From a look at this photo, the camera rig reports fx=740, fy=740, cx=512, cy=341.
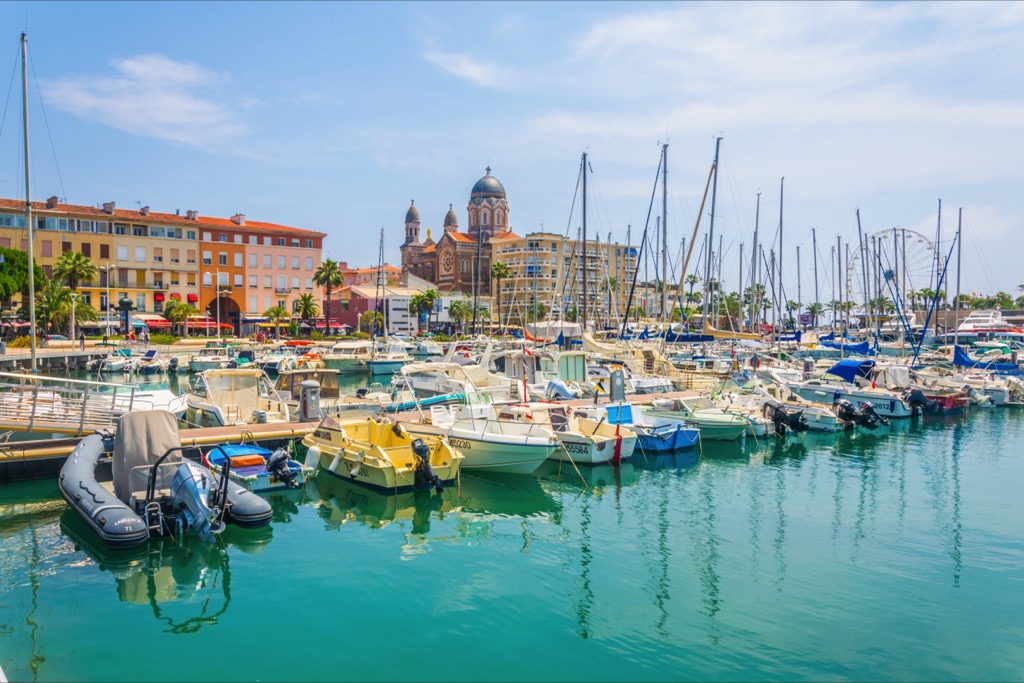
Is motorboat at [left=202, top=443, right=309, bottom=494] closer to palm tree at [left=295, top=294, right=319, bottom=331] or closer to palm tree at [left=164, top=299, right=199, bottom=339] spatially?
palm tree at [left=164, top=299, right=199, bottom=339]

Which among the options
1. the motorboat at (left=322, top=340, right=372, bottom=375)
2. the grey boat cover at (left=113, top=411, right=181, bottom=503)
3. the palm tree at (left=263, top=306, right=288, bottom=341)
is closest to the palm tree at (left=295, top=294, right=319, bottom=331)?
the palm tree at (left=263, top=306, right=288, bottom=341)

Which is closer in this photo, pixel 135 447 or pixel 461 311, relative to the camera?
pixel 135 447

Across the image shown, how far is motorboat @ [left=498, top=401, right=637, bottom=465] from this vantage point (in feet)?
81.8

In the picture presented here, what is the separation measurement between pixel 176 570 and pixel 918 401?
126 feet

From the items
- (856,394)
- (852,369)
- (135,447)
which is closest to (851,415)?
(856,394)

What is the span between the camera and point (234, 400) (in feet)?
96.9

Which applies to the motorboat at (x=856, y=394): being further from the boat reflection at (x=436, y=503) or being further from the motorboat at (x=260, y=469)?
the motorboat at (x=260, y=469)

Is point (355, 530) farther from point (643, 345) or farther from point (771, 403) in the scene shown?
point (643, 345)

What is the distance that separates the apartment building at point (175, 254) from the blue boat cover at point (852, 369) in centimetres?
6487

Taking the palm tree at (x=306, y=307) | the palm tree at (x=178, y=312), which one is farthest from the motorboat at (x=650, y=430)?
the palm tree at (x=306, y=307)

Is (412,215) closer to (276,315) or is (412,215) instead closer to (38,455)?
(276,315)

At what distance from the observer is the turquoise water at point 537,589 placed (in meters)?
11.5

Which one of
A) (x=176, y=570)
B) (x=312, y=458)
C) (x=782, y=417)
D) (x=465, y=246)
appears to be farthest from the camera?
(x=465, y=246)

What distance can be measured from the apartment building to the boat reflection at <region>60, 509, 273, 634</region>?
7016cm
